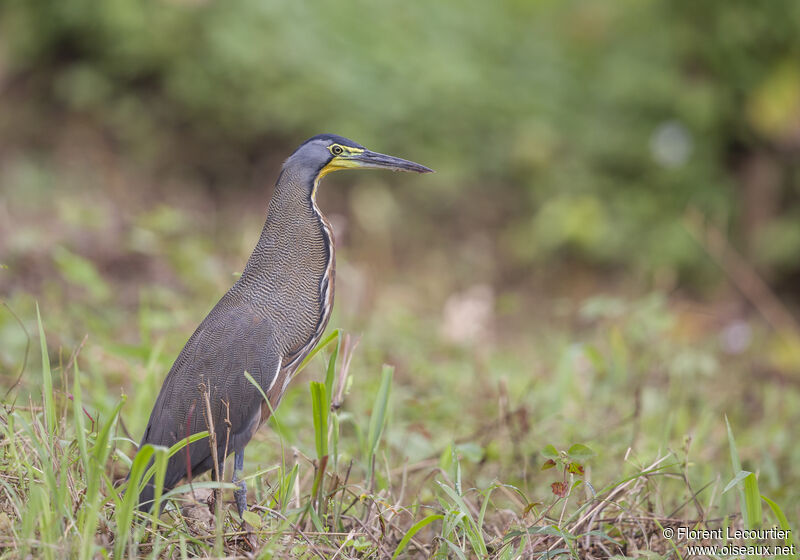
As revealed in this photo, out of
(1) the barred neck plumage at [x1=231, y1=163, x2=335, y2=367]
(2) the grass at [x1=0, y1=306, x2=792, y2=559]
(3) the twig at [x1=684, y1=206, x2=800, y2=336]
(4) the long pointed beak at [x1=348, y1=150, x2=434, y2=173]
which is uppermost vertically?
(4) the long pointed beak at [x1=348, y1=150, x2=434, y2=173]

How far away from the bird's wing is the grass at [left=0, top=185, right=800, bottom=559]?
4.8 inches

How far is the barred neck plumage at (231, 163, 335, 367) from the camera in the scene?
8.66 ft

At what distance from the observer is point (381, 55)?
8125 mm

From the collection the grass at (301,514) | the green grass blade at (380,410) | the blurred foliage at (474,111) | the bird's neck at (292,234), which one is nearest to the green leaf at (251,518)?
the grass at (301,514)

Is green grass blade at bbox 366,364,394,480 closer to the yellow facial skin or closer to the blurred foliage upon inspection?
the yellow facial skin

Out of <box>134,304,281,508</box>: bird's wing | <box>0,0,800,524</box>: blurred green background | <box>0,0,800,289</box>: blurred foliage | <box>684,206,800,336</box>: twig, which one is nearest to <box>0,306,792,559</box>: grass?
<box>134,304,281,508</box>: bird's wing

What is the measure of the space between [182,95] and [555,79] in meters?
4.03

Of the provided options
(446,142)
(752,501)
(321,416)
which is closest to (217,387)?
(321,416)

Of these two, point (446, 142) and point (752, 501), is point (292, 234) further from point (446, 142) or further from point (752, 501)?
point (446, 142)

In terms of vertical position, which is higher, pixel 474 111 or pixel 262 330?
pixel 474 111

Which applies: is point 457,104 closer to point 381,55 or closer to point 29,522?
point 381,55

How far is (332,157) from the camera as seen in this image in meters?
2.71

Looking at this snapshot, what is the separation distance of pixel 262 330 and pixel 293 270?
0.75 ft

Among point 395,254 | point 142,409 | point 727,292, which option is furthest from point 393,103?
point 142,409
